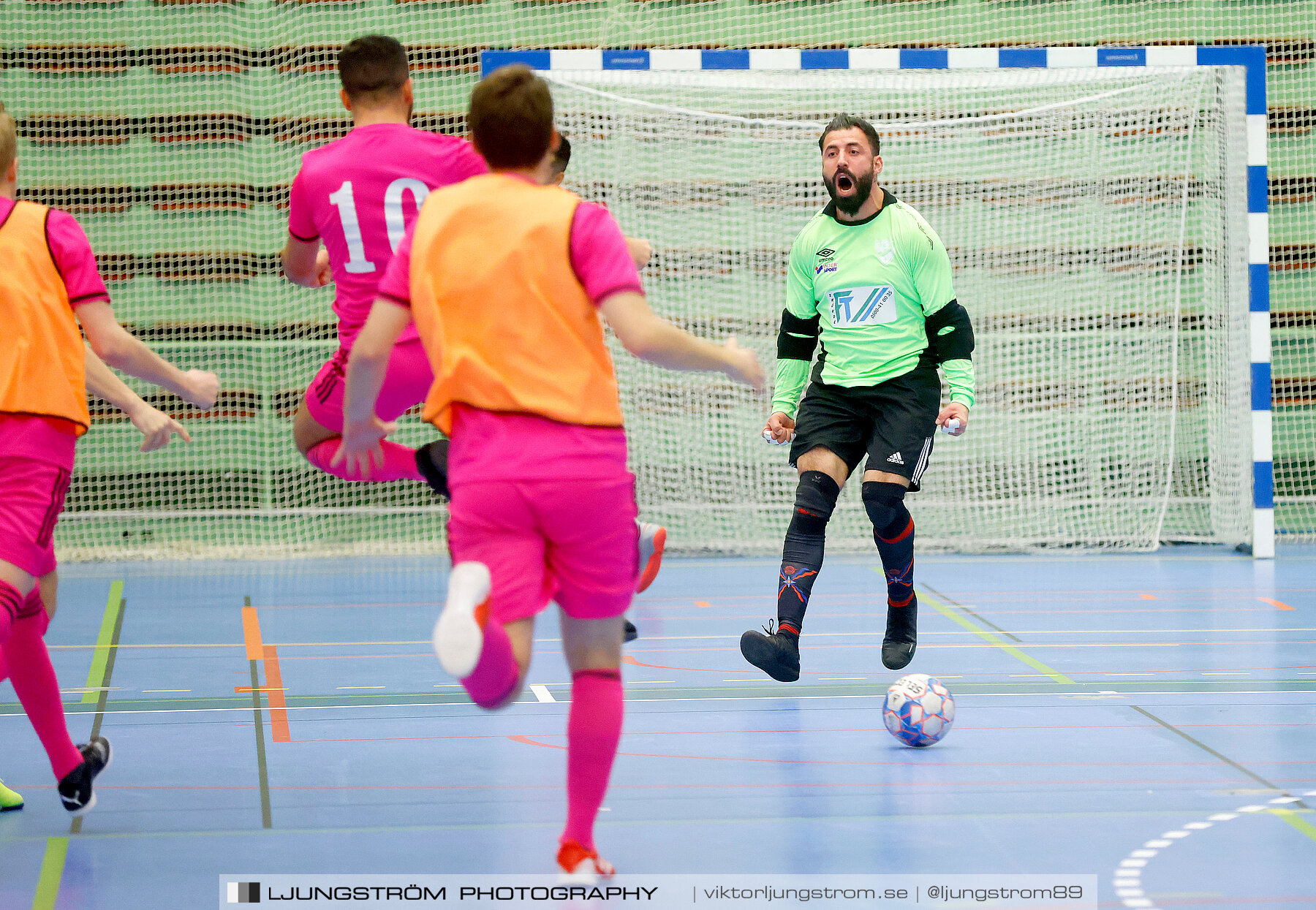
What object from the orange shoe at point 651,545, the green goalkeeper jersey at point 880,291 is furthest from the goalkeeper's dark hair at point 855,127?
the orange shoe at point 651,545

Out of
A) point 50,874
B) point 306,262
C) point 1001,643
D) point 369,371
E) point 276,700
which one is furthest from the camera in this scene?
point 1001,643

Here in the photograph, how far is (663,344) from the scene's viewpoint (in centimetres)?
252

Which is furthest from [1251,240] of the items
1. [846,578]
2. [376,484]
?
[376,484]

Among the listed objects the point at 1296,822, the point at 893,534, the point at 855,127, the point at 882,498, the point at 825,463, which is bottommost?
the point at 1296,822

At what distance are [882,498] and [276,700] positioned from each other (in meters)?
2.23

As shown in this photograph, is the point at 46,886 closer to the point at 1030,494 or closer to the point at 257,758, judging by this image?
the point at 257,758

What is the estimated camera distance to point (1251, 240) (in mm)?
8359

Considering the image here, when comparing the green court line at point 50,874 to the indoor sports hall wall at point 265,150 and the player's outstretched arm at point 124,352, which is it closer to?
the player's outstretched arm at point 124,352

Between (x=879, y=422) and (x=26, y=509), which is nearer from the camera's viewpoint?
(x=26, y=509)

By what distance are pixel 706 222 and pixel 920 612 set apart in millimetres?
3531

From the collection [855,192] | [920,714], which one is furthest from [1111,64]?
[920,714]

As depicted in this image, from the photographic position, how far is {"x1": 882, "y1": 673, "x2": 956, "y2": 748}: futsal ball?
397cm

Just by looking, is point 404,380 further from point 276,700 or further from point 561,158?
point 276,700

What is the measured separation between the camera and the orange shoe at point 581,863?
2.67 meters
